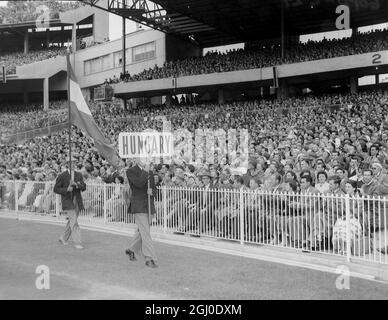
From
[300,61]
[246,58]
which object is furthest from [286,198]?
[246,58]

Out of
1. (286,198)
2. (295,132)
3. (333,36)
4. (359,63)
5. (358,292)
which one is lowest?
(358,292)

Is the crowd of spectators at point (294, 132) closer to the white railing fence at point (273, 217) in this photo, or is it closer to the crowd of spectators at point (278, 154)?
the crowd of spectators at point (278, 154)

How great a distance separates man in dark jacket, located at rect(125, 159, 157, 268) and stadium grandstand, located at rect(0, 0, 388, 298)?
2.15 m

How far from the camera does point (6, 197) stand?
1741 centimetres

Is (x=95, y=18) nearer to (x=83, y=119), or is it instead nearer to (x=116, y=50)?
(x=116, y=50)

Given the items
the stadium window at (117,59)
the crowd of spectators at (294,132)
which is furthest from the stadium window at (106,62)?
the crowd of spectators at (294,132)

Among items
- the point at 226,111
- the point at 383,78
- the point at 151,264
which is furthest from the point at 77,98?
the point at 383,78

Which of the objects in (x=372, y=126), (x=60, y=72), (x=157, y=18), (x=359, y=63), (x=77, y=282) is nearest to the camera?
(x=77, y=282)

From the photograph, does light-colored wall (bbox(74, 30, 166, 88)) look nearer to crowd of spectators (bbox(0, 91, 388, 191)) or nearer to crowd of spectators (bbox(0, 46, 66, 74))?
crowd of spectators (bbox(0, 46, 66, 74))

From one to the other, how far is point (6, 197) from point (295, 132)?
427 inches

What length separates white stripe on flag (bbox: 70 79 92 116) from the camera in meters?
10.7

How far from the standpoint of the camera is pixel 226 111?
28.3m

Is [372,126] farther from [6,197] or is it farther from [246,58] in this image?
[246,58]

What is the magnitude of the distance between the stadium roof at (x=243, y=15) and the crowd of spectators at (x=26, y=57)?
17945mm
